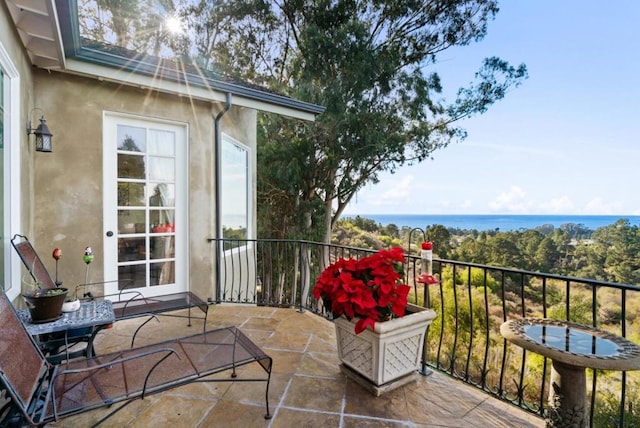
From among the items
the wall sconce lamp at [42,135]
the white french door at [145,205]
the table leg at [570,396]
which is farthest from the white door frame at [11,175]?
the table leg at [570,396]

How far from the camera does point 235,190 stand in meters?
5.13

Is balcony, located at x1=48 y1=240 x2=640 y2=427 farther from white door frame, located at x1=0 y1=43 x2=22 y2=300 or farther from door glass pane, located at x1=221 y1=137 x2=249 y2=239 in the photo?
door glass pane, located at x1=221 y1=137 x2=249 y2=239

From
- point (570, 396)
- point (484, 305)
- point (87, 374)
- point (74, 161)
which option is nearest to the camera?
point (570, 396)

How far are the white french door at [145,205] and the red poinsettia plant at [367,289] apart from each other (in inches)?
98.4

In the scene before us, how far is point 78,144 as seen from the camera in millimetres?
3383

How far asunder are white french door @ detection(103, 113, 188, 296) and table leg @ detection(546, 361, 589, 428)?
379 cm

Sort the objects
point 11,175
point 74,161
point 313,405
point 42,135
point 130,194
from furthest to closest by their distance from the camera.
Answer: point 130,194, point 74,161, point 42,135, point 11,175, point 313,405

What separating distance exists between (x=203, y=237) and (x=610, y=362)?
3941 mm

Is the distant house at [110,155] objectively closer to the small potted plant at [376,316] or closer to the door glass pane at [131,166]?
the door glass pane at [131,166]

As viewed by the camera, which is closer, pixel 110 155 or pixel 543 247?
pixel 110 155

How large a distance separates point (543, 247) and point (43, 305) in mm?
18835

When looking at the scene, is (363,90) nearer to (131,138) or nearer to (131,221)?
(131,138)

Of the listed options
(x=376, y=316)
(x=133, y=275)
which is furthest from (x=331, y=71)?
(x=376, y=316)

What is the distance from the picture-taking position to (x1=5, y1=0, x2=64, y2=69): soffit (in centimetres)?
226
